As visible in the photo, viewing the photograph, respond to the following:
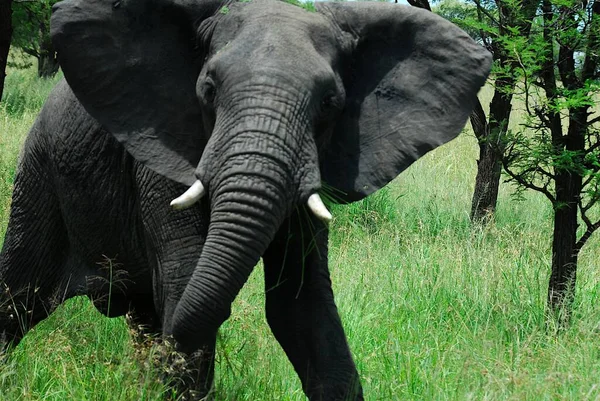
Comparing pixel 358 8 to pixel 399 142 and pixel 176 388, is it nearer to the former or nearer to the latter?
pixel 399 142

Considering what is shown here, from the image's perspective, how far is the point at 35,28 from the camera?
50.8 ft

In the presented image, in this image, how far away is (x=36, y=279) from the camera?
15.7 ft

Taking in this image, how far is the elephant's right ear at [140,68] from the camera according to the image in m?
3.70

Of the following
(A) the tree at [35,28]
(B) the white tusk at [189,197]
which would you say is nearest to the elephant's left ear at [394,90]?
(B) the white tusk at [189,197]

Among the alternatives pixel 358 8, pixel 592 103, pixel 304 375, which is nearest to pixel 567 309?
pixel 592 103

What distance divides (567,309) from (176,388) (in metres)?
2.53

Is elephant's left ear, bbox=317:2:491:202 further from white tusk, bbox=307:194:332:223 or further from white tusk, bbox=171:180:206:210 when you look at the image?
white tusk, bbox=171:180:206:210

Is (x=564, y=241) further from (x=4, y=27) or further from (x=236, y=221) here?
(x=4, y=27)

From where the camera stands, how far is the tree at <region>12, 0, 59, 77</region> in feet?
34.9

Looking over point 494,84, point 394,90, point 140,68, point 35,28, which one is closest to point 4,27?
point 140,68

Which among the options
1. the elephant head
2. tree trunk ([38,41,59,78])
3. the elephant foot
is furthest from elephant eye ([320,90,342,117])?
tree trunk ([38,41,59,78])

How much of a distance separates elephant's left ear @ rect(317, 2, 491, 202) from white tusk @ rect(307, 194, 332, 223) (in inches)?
19.4

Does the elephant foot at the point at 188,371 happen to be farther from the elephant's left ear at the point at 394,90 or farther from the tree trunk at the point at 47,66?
the tree trunk at the point at 47,66

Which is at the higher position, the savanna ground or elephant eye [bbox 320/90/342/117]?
elephant eye [bbox 320/90/342/117]
